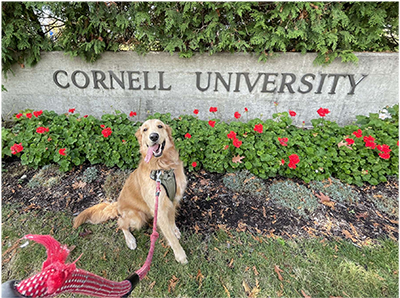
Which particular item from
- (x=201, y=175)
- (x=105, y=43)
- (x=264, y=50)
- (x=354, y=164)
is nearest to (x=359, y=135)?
(x=354, y=164)

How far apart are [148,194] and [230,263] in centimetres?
115

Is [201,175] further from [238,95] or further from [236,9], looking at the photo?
[236,9]

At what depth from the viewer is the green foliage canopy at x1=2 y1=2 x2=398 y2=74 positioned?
3.08 meters

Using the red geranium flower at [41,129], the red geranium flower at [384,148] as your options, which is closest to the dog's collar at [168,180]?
the red geranium flower at [41,129]

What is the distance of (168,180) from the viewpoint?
197cm

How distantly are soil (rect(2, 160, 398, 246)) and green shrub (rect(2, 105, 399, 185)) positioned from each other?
0.23 meters

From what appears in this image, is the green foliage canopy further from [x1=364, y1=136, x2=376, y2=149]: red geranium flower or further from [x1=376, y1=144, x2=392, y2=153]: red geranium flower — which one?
[x1=376, y1=144, x2=392, y2=153]: red geranium flower

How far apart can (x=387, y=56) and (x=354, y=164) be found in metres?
2.13

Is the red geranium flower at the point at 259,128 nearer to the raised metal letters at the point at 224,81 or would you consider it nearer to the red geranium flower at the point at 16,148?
the raised metal letters at the point at 224,81

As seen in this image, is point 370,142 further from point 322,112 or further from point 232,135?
point 232,135

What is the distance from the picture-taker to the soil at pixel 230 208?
2420 mm

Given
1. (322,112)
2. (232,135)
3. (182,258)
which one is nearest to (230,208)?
(182,258)

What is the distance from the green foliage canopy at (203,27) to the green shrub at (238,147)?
128 cm

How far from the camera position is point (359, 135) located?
2.87m
